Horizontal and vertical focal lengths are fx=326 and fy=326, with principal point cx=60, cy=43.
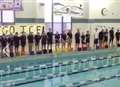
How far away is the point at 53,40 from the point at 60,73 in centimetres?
339

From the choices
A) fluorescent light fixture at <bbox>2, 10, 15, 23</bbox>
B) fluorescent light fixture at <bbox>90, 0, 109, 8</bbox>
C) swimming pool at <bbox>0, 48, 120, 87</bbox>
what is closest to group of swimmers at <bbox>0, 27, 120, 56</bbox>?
swimming pool at <bbox>0, 48, 120, 87</bbox>

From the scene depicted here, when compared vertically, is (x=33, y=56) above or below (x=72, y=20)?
below

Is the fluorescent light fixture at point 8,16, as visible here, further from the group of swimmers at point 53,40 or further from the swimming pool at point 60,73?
the swimming pool at point 60,73

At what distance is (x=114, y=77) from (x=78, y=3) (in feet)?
20.3

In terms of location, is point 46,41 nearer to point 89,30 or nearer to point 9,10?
point 9,10

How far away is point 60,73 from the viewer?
327 inches

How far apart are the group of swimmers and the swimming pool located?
438 millimetres

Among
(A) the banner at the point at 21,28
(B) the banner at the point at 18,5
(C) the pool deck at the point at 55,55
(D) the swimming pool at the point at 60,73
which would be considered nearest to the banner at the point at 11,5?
(B) the banner at the point at 18,5

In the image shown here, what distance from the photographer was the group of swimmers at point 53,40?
34.4ft

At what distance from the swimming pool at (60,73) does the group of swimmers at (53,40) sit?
0.44 metres

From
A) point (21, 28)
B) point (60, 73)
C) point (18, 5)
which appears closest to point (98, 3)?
point (18, 5)

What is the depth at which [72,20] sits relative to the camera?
42.7 feet

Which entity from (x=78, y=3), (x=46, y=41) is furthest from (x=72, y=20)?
(x=46, y=41)

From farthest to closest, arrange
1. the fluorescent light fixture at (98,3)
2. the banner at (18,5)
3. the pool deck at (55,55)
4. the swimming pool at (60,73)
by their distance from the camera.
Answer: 1. the fluorescent light fixture at (98,3)
2. the banner at (18,5)
3. the pool deck at (55,55)
4. the swimming pool at (60,73)
